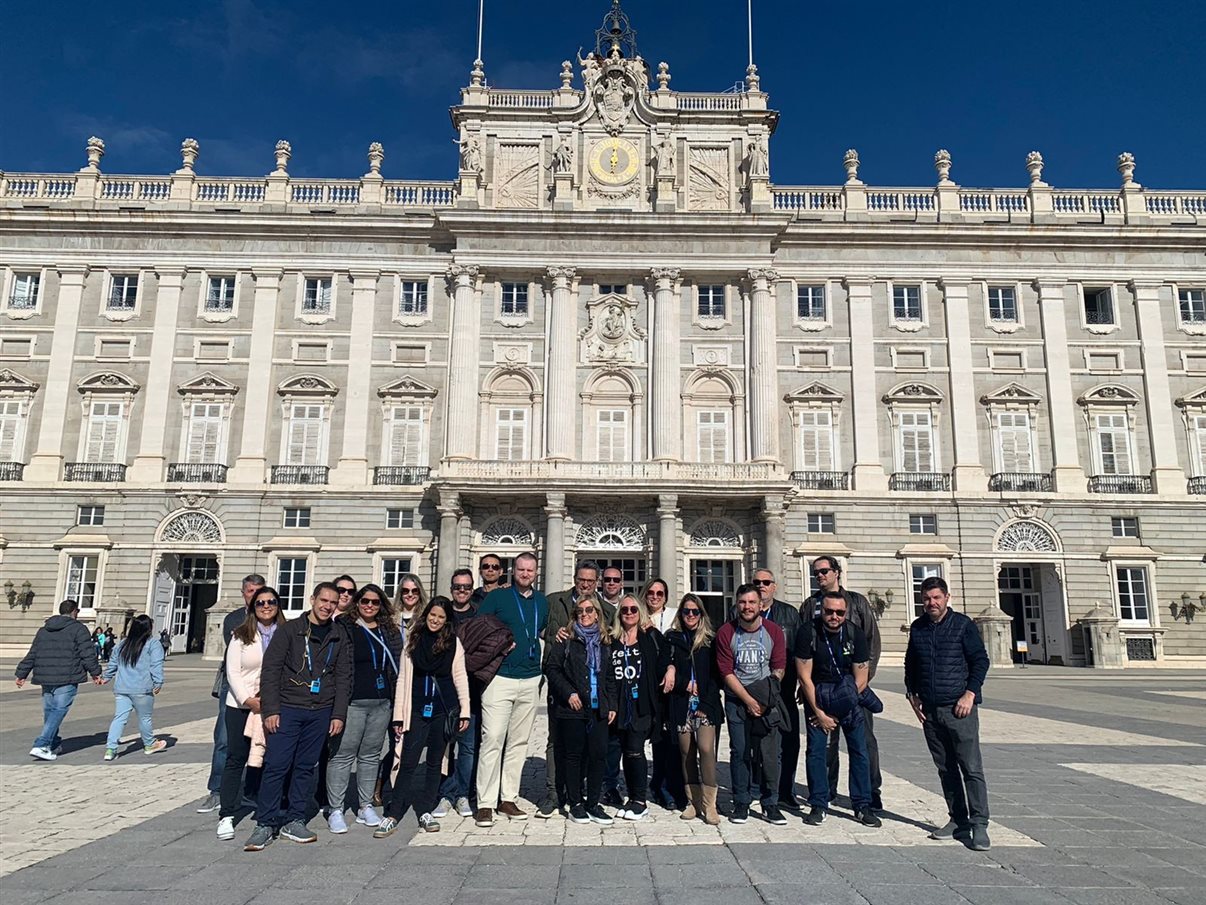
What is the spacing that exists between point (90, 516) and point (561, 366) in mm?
17591

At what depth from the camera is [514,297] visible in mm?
32500

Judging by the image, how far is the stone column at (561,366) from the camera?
3070 centimetres

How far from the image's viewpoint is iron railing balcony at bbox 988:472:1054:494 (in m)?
30.9

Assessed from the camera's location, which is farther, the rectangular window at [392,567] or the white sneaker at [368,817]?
the rectangular window at [392,567]

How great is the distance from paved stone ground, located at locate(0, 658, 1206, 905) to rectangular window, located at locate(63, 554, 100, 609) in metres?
22.7

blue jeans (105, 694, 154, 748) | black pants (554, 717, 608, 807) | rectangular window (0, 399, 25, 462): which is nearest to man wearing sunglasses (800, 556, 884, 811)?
black pants (554, 717, 608, 807)

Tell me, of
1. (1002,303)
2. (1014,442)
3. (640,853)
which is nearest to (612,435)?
(1014,442)

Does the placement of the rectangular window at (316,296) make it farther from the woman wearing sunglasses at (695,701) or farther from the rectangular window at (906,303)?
the woman wearing sunglasses at (695,701)

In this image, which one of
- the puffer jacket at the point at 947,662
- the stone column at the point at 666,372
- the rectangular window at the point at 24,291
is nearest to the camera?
the puffer jacket at the point at 947,662

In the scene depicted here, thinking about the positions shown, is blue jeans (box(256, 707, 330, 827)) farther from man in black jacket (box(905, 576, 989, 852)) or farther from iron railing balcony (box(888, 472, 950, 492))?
iron railing balcony (box(888, 472, 950, 492))

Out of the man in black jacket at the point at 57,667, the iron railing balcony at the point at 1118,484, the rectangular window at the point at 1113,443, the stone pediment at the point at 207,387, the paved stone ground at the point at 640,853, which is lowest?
the paved stone ground at the point at 640,853

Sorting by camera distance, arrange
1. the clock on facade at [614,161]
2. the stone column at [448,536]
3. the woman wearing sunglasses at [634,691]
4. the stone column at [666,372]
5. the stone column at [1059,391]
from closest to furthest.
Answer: the woman wearing sunglasses at [634,691] < the stone column at [448,536] < the stone column at [666,372] < the stone column at [1059,391] < the clock on facade at [614,161]

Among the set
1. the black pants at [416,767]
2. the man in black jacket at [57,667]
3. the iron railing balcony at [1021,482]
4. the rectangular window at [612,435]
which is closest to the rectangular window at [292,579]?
the rectangular window at [612,435]

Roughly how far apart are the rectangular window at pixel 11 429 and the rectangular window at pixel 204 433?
5973 mm
